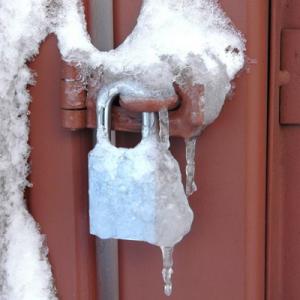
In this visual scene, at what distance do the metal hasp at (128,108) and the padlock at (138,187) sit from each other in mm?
21

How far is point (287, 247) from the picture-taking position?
3.21 feet

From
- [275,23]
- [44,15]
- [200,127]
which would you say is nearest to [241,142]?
[200,127]

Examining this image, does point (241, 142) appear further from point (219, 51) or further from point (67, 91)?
point (67, 91)

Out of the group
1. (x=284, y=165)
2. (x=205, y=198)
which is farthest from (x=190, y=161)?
(x=284, y=165)

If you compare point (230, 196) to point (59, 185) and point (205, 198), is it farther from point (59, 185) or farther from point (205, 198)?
point (59, 185)

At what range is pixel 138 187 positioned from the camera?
83 cm

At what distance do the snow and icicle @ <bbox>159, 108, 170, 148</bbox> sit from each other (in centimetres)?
3

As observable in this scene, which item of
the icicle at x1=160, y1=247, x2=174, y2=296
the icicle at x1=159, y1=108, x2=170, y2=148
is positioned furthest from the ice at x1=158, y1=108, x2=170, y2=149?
the icicle at x1=160, y1=247, x2=174, y2=296

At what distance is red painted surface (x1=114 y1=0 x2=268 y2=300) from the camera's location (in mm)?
879

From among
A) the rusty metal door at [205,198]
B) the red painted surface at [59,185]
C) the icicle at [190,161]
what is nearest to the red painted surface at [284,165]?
the rusty metal door at [205,198]

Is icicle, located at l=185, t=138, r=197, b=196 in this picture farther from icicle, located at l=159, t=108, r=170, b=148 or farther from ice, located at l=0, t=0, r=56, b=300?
ice, located at l=0, t=0, r=56, b=300

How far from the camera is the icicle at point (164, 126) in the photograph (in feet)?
2.69

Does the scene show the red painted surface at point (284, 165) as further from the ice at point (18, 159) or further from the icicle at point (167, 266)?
the ice at point (18, 159)

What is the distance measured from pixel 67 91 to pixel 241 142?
0.26m
